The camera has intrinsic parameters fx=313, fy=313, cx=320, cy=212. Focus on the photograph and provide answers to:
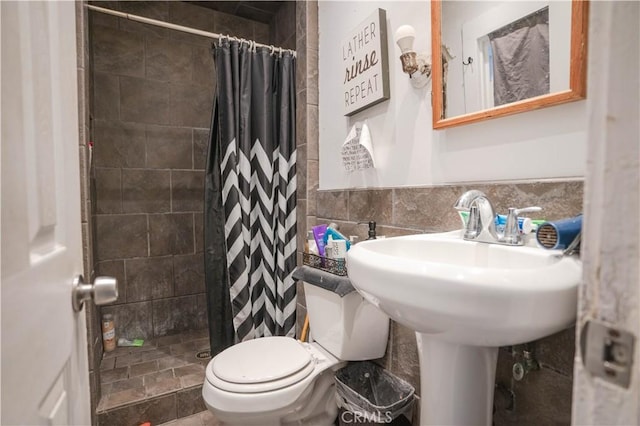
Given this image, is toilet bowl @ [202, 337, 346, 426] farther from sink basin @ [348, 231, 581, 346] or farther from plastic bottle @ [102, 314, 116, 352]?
plastic bottle @ [102, 314, 116, 352]

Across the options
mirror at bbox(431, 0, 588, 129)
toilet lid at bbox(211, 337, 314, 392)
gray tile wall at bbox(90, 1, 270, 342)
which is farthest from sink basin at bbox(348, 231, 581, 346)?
gray tile wall at bbox(90, 1, 270, 342)

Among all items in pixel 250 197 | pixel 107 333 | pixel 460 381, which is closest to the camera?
pixel 460 381

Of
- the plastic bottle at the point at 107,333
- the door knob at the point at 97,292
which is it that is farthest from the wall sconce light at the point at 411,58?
the plastic bottle at the point at 107,333

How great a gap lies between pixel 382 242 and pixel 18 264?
0.76 meters

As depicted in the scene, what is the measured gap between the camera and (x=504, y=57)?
0.86 metres

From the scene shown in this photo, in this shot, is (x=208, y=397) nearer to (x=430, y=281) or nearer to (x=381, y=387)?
(x=381, y=387)

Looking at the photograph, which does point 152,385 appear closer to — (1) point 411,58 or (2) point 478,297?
(2) point 478,297

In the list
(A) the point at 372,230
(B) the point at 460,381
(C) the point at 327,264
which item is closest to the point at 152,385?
(C) the point at 327,264

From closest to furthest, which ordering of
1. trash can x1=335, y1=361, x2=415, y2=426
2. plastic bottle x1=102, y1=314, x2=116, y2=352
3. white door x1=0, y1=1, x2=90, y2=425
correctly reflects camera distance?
white door x1=0, y1=1, x2=90, y2=425
trash can x1=335, y1=361, x2=415, y2=426
plastic bottle x1=102, y1=314, x2=116, y2=352

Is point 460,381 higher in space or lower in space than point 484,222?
lower

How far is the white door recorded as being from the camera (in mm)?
317

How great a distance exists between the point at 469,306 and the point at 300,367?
819 millimetres

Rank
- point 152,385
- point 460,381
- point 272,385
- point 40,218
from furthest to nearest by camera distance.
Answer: point 152,385 < point 272,385 < point 460,381 < point 40,218

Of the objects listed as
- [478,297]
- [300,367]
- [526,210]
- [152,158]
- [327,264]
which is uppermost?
[152,158]
